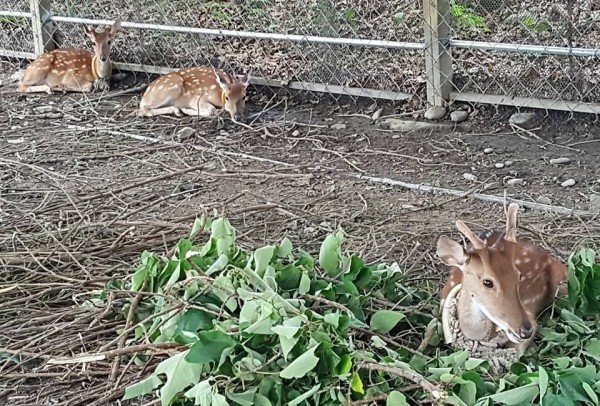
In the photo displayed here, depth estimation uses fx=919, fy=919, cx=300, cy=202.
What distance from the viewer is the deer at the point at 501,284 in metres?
3.04

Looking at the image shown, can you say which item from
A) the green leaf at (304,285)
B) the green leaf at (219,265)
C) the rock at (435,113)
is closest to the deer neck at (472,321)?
the green leaf at (304,285)

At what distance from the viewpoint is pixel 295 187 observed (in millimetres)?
5414

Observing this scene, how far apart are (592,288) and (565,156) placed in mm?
2534

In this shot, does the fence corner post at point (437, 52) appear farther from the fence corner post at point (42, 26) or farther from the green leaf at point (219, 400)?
the green leaf at point (219, 400)

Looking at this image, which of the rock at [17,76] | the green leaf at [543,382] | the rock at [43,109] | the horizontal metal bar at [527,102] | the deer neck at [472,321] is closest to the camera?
the green leaf at [543,382]

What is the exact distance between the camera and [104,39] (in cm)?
809

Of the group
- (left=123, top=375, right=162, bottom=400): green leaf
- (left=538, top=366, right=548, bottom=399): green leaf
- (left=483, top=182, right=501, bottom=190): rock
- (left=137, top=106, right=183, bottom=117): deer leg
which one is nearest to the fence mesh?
(left=483, top=182, right=501, bottom=190): rock

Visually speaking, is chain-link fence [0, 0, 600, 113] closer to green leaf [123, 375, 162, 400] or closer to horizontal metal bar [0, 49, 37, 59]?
horizontal metal bar [0, 49, 37, 59]

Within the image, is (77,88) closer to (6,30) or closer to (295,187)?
(6,30)

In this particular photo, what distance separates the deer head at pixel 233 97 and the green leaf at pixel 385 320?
3929 mm

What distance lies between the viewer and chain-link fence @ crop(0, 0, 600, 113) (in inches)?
249

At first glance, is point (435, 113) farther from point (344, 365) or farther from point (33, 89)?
point (344, 365)

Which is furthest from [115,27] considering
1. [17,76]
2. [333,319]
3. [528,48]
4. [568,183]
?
[333,319]

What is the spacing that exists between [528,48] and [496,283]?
3.37 metres
